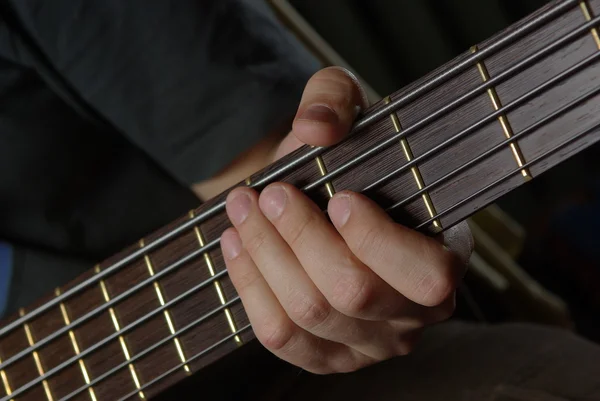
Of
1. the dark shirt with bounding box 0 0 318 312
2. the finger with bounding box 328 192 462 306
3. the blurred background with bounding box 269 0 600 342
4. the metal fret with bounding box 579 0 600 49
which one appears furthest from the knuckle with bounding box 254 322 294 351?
the blurred background with bounding box 269 0 600 342

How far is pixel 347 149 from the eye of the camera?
46 cm

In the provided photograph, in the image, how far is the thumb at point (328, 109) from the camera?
1.44 feet

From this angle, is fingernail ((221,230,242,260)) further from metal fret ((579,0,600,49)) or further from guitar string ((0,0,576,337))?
metal fret ((579,0,600,49))

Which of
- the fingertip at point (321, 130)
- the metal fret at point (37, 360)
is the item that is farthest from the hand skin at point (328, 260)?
the metal fret at point (37, 360)

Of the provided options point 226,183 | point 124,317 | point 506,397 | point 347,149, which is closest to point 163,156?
point 226,183

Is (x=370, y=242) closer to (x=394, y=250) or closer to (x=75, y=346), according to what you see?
(x=394, y=250)

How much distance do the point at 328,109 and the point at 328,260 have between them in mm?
116

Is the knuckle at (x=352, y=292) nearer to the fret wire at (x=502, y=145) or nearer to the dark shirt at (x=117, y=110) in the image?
the fret wire at (x=502, y=145)

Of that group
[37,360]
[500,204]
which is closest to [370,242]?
[37,360]

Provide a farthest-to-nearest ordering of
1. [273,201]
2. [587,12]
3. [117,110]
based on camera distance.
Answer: [117,110] → [273,201] → [587,12]

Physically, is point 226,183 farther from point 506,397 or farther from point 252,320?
A: point 506,397

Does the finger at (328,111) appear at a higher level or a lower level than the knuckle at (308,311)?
higher

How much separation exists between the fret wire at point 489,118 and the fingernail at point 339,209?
2 centimetres

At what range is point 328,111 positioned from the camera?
442 mm
